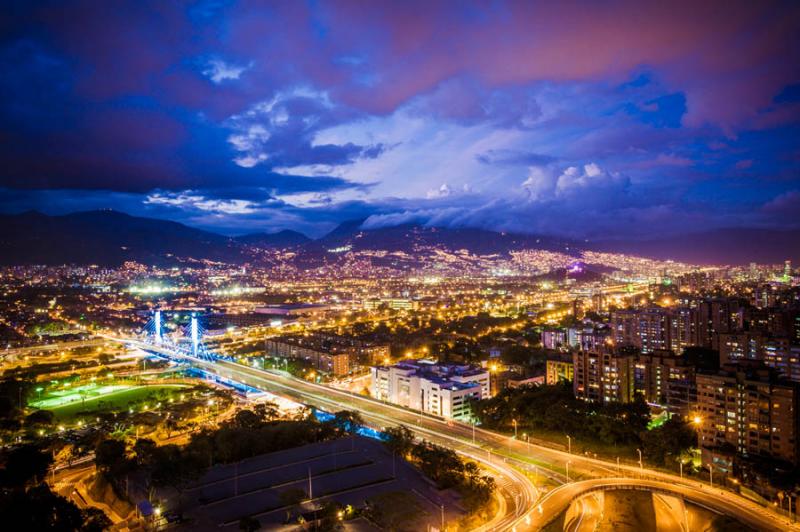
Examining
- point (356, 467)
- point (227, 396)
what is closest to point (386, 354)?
point (227, 396)

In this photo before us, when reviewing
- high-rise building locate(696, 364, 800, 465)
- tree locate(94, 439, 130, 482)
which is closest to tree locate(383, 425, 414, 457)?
tree locate(94, 439, 130, 482)

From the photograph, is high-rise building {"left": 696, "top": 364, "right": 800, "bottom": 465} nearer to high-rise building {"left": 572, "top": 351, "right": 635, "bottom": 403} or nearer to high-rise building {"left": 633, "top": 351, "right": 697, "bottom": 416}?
high-rise building {"left": 633, "top": 351, "right": 697, "bottom": 416}

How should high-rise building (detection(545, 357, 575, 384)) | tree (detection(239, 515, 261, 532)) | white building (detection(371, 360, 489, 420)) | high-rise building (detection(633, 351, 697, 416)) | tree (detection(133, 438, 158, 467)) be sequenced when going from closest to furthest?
1. tree (detection(239, 515, 261, 532))
2. tree (detection(133, 438, 158, 467))
3. high-rise building (detection(633, 351, 697, 416))
4. white building (detection(371, 360, 489, 420))
5. high-rise building (detection(545, 357, 575, 384))

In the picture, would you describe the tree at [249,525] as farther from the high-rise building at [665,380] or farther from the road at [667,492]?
the high-rise building at [665,380]

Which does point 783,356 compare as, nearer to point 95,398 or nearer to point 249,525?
point 249,525

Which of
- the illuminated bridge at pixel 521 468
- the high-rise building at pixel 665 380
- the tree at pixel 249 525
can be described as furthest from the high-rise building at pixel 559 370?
the tree at pixel 249 525

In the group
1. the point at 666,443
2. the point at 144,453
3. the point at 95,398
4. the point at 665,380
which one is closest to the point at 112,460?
the point at 144,453
